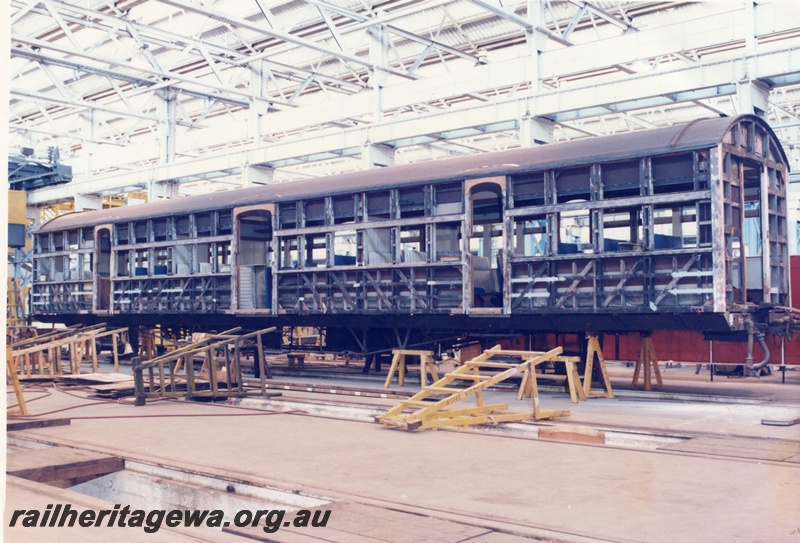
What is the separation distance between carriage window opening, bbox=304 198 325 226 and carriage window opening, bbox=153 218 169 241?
166 inches

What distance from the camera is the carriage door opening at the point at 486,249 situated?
13.1 meters

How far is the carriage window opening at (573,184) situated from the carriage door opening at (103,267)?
39.3 ft

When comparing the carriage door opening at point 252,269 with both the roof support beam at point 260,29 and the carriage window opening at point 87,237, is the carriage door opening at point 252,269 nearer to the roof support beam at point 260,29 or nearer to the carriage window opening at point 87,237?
the roof support beam at point 260,29

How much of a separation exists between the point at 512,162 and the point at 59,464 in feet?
26.9

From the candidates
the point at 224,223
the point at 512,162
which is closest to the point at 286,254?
the point at 224,223

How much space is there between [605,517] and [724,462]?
2.25m

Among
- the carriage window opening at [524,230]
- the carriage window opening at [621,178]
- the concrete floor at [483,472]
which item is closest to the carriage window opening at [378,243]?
the carriage window opening at [524,230]

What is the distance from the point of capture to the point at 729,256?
1088 centimetres

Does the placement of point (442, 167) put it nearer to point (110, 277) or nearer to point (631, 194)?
A: point (631, 194)

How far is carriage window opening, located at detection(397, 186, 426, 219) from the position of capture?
540 inches

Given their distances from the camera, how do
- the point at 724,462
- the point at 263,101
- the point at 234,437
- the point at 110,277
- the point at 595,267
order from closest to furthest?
the point at 724,462
the point at 234,437
the point at 595,267
the point at 110,277
the point at 263,101

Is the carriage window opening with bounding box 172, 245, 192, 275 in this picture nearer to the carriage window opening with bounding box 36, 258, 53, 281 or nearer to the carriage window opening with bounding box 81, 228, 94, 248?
the carriage window opening with bounding box 81, 228, 94, 248

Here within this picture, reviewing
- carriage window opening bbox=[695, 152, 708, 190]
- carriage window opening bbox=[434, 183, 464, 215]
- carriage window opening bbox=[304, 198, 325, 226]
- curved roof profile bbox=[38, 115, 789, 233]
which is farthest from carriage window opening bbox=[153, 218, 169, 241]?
carriage window opening bbox=[695, 152, 708, 190]

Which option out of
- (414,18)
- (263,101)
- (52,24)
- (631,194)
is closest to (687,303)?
(631,194)
